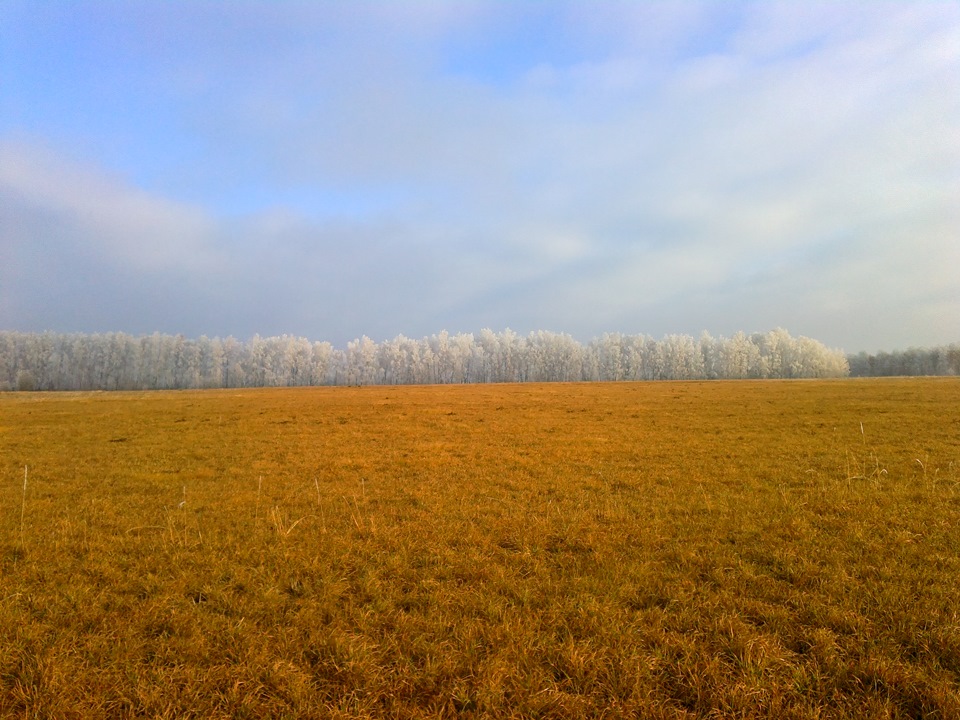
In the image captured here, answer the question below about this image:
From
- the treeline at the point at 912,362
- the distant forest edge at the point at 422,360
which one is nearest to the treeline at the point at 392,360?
the distant forest edge at the point at 422,360

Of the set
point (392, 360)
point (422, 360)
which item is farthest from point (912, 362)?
point (392, 360)

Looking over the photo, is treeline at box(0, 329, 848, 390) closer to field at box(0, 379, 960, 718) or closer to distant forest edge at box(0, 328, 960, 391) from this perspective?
distant forest edge at box(0, 328, 960, 391)

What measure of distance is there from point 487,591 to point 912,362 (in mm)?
209645

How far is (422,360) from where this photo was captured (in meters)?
162

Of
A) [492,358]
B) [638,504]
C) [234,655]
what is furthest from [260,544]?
[492,358]

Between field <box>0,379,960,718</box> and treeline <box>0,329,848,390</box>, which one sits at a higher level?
treeline <box>0,329,848,390</box>

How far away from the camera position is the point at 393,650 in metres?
5.35

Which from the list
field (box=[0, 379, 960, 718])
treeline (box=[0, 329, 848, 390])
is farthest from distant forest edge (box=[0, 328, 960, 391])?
field (box=[0, 379, 960, 718])

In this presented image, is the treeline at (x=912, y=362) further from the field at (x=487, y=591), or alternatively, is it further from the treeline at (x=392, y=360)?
the field at (x=487, y=591)

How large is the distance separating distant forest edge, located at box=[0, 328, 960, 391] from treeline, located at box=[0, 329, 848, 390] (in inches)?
13.9

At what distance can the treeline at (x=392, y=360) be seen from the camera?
140m

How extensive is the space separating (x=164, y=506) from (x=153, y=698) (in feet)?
28.2

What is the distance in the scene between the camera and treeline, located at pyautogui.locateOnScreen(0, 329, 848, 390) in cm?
13962

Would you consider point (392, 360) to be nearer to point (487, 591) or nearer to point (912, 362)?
point (487, 591)
